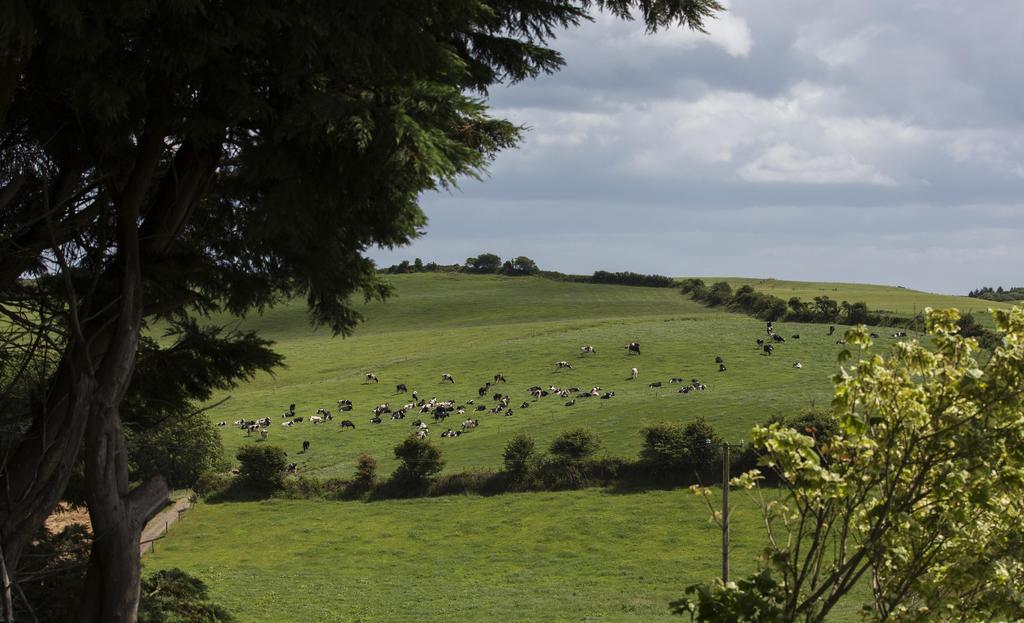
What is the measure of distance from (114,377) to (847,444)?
23.0 feet

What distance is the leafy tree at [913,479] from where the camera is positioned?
7.12 metres

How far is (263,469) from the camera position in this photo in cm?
5334

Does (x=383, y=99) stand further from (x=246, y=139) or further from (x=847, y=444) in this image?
(x=847, y=444)

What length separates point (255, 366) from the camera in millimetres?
12422

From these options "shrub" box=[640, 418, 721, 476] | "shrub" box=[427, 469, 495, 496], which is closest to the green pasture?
"shrub" box=[640, 418, 721, 476]

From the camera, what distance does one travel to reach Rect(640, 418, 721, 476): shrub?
166ft

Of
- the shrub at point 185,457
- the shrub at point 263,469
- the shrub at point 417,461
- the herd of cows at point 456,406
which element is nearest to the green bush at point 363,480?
the shrub at point 417,461

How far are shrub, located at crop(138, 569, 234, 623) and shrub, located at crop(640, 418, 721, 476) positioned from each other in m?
38.0

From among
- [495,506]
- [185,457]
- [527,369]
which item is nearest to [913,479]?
[495,506]

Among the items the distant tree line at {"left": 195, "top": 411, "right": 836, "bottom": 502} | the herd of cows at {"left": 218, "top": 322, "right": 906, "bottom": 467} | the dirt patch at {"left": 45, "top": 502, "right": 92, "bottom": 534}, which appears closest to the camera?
the dirt patch at {"left": 45, "top": 502, "right": 92, "bottom": 534}

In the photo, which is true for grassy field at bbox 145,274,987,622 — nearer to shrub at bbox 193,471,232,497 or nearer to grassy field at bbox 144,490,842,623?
grassy field at bbox 144,490,842,623

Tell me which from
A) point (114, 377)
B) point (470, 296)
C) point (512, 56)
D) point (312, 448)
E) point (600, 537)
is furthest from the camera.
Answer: point (470, 296)

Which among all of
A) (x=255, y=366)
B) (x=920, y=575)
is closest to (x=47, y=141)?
(x=255, y=366)

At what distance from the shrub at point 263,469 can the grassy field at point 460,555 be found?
2.27m
